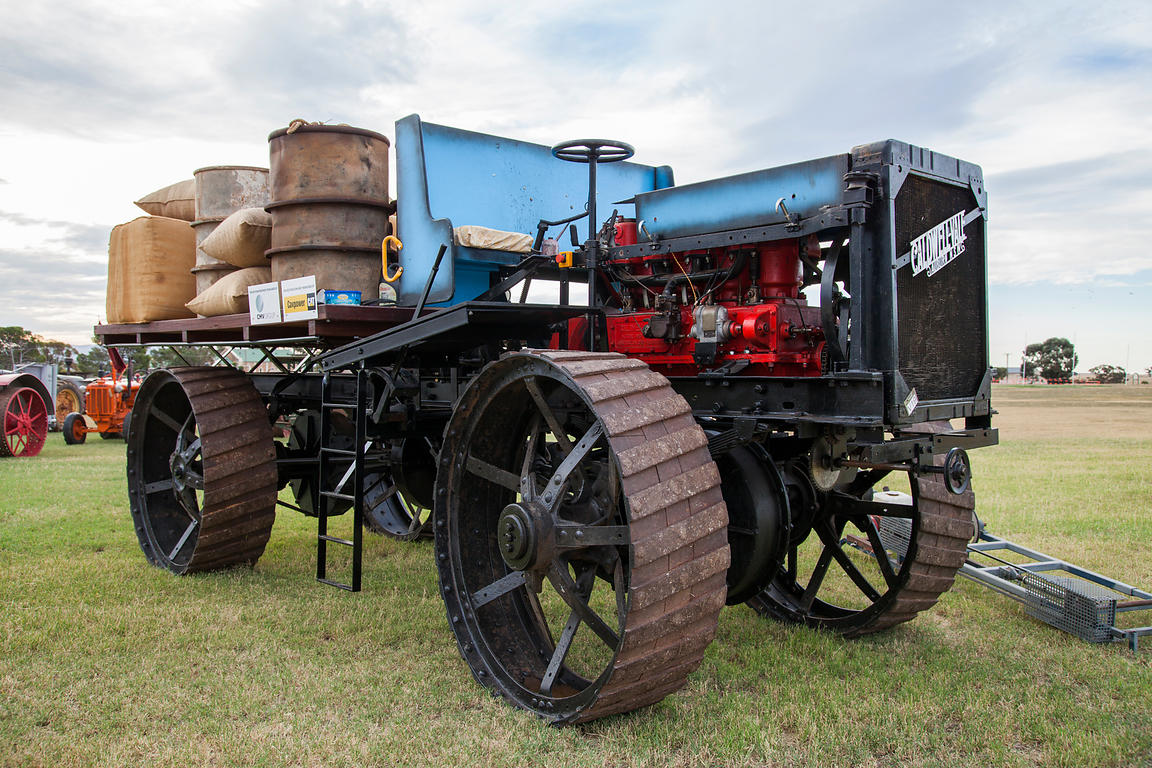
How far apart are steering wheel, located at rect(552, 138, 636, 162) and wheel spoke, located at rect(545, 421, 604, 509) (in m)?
1.63

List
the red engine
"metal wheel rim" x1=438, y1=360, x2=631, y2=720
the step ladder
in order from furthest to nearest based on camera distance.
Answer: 1. the step ladder
2. the red engine
3. "metal wheel rim" x1=438, y1=360, x2=631, y2=720

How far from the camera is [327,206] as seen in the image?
5.78 meters

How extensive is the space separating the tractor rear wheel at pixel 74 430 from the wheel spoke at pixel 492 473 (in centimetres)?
1583

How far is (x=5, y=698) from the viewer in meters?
4.00

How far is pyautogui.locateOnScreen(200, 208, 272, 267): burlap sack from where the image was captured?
244 inches

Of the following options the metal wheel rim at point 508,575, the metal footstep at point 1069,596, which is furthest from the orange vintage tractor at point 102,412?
the metal footstep at point 1069,596

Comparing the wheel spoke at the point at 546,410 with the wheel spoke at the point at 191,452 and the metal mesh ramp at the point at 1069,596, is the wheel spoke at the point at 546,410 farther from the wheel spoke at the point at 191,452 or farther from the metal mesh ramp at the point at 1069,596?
the wheel spoke at the point at 191,452

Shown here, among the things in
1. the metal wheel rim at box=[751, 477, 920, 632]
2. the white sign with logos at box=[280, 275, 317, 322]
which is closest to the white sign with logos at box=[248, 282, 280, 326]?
the white sign with logos at box=[280, 275, 317, 322]

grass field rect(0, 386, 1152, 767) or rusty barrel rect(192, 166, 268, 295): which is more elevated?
rusty barrel rect(192, 166, 268, 295)

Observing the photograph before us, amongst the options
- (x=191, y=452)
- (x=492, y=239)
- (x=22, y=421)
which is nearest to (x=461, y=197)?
(x=492, y=239)

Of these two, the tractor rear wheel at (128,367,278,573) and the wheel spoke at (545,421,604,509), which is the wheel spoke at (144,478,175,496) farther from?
the wheel spoke at (545,421,604,509)

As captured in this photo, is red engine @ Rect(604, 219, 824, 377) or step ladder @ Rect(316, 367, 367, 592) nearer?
red engine @ Rect(604, 219, 824, 377)

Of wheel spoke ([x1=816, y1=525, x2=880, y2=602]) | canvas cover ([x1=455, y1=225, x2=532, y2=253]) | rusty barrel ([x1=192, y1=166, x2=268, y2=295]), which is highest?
rusty barrel ([x1=192, y1=166, x2=268, y2=295])

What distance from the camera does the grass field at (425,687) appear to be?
3.48 m
